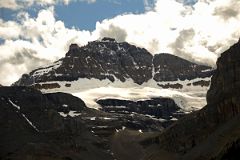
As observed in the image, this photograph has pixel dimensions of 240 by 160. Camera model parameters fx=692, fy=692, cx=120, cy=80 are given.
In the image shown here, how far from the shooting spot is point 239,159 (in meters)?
194
